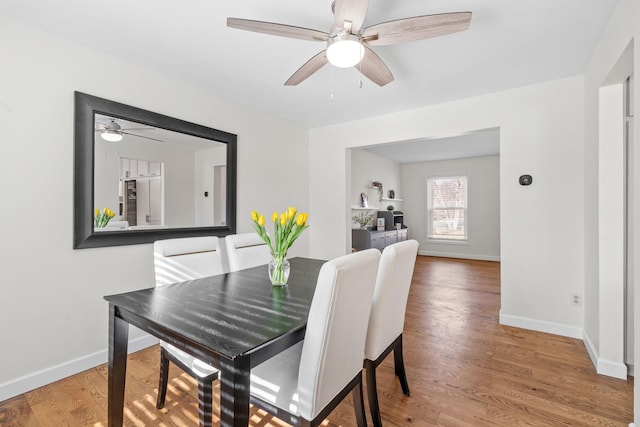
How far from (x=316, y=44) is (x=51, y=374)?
10.0 ft

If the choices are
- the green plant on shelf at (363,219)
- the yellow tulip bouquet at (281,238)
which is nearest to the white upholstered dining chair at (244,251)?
the yellow tulip bouquet at (281,238)

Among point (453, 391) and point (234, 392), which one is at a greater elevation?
point (234, 392)

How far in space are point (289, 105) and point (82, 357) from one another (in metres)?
3.07

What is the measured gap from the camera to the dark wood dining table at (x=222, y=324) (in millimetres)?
979

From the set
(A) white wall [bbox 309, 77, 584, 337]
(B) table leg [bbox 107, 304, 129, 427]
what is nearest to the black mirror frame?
(B) table leg [bbox 107, 304, 129, 427]

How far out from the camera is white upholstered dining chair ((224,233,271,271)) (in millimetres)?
2320

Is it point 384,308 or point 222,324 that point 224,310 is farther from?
point 384,308

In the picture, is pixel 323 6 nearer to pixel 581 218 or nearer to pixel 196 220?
pixel 196 220

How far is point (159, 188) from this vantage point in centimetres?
282

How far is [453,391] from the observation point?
6.38 ft

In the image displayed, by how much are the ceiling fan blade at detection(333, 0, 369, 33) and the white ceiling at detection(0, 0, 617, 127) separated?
338mm

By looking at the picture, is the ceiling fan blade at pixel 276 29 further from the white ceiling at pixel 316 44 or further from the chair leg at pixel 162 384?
the chair leg at pixel 162 384

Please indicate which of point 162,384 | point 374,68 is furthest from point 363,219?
point 162,384

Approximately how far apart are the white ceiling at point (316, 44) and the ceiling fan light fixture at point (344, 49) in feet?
1.17
